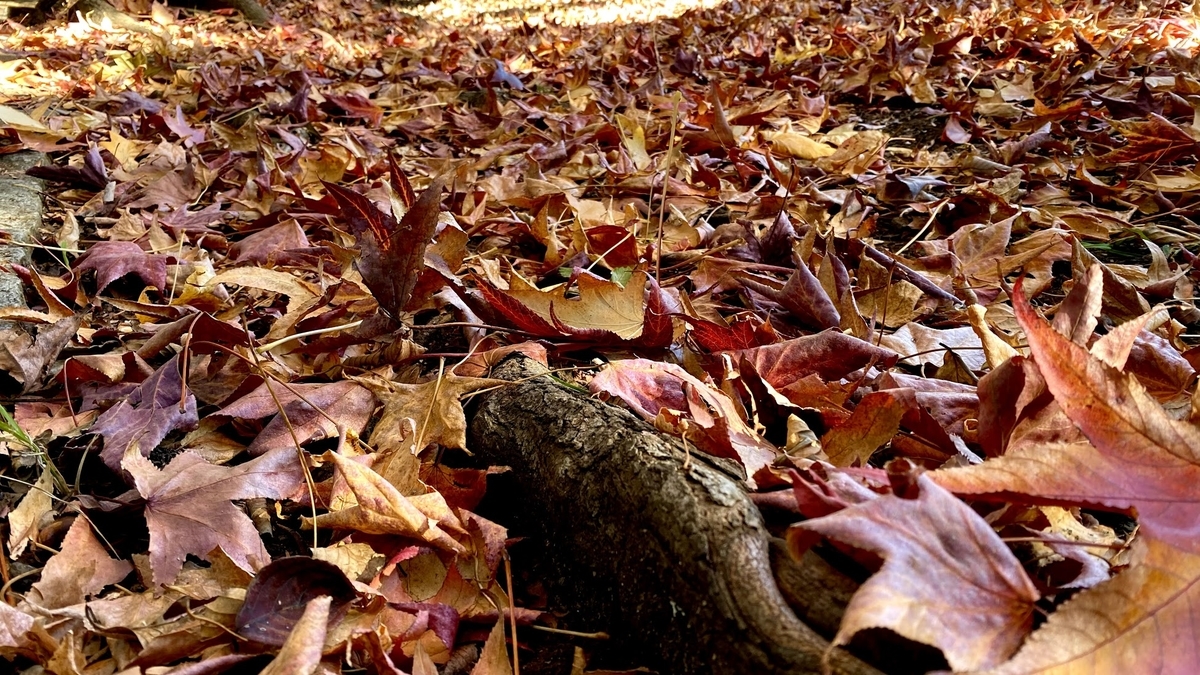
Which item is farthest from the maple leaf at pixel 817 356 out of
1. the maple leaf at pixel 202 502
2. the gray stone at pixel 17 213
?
the gray stone at pixel 17 213

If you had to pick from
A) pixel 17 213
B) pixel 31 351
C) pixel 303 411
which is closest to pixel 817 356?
pixel 303 411

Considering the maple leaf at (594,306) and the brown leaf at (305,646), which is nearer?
the brown leaf at (305,646)

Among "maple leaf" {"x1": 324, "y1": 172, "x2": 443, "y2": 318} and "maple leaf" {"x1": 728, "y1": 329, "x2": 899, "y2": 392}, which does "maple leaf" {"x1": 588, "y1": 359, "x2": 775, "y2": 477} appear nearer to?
"maple leaf" {"x1": 728, "y1": 329, "x2": 899, "y2": 392}

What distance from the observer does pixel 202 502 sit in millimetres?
777

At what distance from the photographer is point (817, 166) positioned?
5.75 ft

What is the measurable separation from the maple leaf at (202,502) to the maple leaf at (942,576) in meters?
0.57

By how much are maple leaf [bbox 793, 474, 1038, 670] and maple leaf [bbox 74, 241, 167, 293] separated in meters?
1.23

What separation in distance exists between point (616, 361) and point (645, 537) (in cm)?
26

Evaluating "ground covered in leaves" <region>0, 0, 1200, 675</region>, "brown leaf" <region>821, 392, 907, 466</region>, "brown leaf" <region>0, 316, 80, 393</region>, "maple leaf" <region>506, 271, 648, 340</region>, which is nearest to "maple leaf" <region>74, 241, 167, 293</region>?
"ground covered in leaves" <region>0, 0, 1200, 675</region>

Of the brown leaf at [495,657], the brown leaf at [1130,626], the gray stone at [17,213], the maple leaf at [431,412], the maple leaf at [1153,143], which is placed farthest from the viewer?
the maple leaf at [1153,143]

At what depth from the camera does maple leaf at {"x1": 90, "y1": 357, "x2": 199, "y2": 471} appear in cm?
86

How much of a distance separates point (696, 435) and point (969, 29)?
2.67m

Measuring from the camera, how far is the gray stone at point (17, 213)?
1255 mm

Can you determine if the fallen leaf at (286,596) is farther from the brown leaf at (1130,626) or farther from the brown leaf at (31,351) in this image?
the brown leaf at (31,351)
